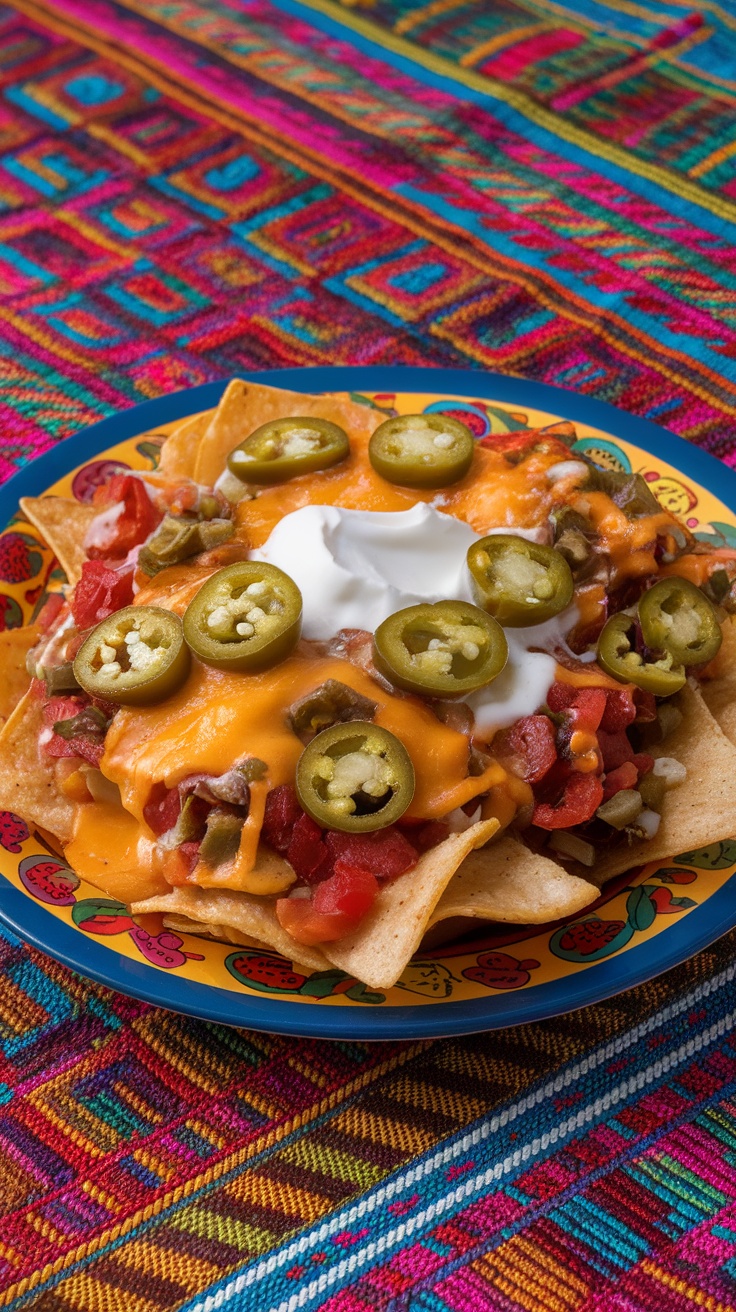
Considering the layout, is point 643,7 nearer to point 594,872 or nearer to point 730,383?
point 730,383

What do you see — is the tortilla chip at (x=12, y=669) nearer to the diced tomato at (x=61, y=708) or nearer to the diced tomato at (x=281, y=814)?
the diced tomato at (x=61, y=708)

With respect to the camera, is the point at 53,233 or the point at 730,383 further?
the point at 53,233

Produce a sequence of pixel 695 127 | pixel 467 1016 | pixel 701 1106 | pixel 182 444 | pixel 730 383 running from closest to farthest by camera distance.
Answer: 1. pixel 467 1016
2. pixel 701 1106
3. pixel 182 444
4. pixel 730 383
5. pixel 695 127

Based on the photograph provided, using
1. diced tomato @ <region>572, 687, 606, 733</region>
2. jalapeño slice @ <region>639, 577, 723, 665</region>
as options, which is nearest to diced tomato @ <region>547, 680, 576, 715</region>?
diced tomato @ <region>572, 687, 606, 733</region>

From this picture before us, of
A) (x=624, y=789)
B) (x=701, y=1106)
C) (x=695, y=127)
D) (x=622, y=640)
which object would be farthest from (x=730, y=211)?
(x=701, y=1106)

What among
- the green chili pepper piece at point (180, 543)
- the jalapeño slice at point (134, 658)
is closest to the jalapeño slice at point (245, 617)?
the jalapeño slice at point (134, 658)

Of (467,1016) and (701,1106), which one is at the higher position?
(467,1016)

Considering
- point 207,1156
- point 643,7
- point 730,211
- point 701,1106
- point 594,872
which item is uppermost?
point 643,7

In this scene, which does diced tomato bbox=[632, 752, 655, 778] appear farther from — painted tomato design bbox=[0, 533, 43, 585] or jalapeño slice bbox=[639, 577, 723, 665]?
painted tomato design bbox=[0, 533, 43, 585]
